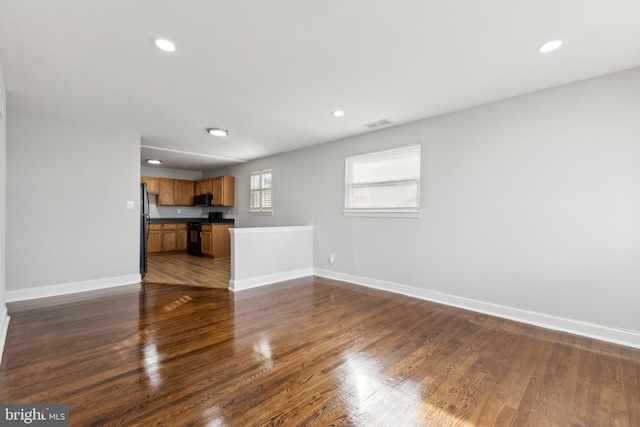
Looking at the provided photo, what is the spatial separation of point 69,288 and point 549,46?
5.92 metres

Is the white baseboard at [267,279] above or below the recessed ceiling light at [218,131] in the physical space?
below

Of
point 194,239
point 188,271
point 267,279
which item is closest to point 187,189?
point 194,239

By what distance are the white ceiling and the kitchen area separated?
344cm

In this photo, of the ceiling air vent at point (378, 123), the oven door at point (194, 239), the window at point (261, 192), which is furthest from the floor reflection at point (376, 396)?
the oven door at point (194, 239)

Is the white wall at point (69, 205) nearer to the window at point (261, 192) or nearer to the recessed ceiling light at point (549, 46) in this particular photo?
the window at point (261, 192)

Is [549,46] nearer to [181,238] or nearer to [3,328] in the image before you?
[3,328]

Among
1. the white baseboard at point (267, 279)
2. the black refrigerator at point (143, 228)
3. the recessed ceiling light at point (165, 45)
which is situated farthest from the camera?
the black refrigerator at point (143, 228)

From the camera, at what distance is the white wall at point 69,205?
3676 mm

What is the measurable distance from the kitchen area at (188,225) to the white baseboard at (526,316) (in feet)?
10.9

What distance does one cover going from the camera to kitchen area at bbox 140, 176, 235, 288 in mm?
6535

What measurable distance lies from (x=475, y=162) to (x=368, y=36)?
211cm

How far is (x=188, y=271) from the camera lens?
556 centimetres

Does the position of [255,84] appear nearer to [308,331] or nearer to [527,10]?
[527,10]

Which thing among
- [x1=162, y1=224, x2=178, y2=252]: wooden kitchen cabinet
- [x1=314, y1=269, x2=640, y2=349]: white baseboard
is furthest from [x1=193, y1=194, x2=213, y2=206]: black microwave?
[x1=314, y1=269, x2=640, y2=349]: white baseboard
